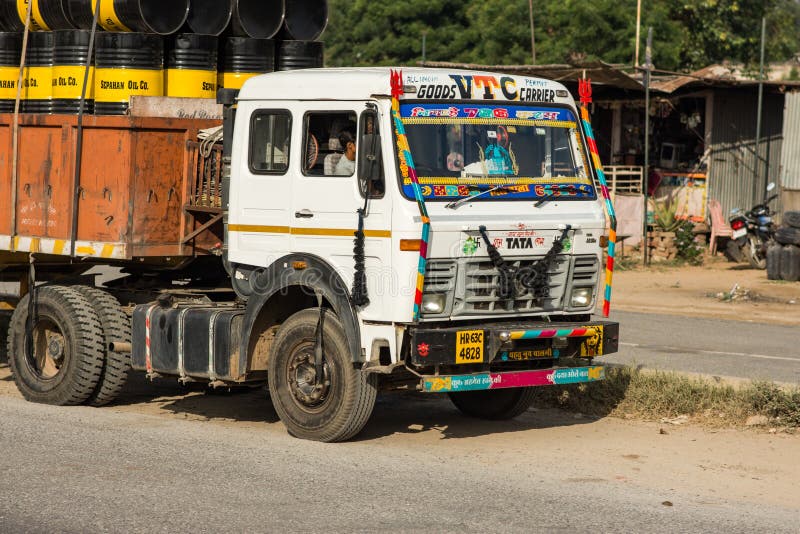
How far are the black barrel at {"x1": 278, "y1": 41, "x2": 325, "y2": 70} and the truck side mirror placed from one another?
3.03m

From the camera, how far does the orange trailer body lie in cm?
995

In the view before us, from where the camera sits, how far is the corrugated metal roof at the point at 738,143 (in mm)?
25938

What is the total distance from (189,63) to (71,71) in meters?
1.01

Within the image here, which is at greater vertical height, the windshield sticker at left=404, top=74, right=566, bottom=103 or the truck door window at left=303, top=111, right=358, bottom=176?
the windshield sticker at left=404, top=74, right=566, bottom=103

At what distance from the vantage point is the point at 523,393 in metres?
9.91

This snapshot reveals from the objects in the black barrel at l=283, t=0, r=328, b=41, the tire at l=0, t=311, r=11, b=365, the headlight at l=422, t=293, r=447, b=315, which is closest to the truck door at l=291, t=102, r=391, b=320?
the headlight at l=422, t=293, r=447, b=315

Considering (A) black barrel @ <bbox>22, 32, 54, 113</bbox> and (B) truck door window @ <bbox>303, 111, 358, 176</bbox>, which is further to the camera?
(A) black barrel @ <bbox>22, 32, 54, 113</bbox>

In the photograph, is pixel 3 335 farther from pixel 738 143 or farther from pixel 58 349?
pixel 738 143

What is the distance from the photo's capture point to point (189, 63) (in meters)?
10.9

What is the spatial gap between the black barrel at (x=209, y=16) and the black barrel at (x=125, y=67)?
14.1 inches

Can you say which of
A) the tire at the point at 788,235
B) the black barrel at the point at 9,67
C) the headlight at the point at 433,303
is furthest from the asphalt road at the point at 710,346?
the black barrel at the point at 9,67

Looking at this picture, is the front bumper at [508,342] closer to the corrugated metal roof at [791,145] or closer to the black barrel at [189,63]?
the black barrel at [189,63]

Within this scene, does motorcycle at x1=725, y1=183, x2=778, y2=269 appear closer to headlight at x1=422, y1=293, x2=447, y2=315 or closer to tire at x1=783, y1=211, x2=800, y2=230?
tire at x1=783, y1=211, x2=800, y2=230

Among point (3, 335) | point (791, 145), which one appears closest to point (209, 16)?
point (3, 335)
